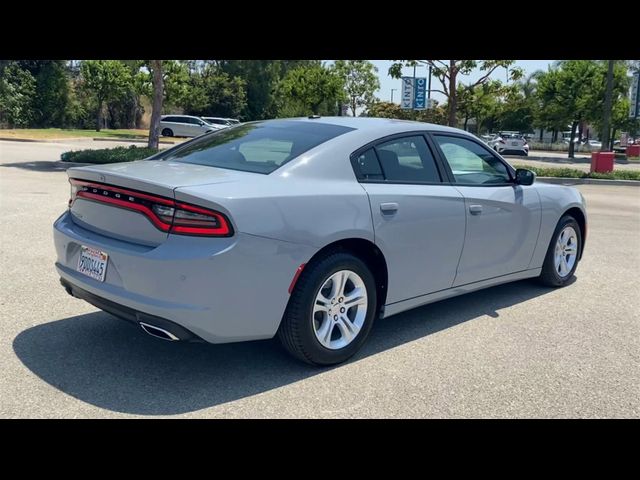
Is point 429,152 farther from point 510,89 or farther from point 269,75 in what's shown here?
point 269,75

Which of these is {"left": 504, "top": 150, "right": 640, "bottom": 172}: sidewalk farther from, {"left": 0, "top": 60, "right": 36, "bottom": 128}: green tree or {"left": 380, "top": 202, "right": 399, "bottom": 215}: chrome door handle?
{"left": 0, "top": 60, "right": 36, "bottom": 128}: green tree

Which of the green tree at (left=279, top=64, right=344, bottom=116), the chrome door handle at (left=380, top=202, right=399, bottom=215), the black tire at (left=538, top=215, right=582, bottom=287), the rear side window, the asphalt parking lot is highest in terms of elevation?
the green tree at (left=279, top=64, right=344, bottom=116)

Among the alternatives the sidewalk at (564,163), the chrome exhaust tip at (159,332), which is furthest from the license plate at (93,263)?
the sidewalk at (564,163)

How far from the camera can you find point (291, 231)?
11.9 ft

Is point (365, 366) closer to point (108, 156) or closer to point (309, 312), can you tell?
point (309, 312)

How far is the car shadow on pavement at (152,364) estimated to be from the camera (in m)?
3.54

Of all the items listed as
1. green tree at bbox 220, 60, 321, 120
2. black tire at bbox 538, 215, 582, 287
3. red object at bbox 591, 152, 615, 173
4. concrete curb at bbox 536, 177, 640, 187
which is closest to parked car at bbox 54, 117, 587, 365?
black tire at bbox 538, 215, 582, 287

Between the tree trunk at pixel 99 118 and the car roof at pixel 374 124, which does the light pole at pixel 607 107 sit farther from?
the tree trunk at pixel 99 118

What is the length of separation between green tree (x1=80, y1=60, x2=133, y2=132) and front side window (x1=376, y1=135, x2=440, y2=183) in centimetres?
3823

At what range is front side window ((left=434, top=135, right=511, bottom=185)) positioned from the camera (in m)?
5.01

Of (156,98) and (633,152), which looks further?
(633,152)

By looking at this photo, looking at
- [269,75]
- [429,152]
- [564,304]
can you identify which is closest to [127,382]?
[429,152]

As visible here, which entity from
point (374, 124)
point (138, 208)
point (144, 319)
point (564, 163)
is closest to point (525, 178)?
point (374, 124)

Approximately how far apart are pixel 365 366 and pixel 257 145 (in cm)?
171
